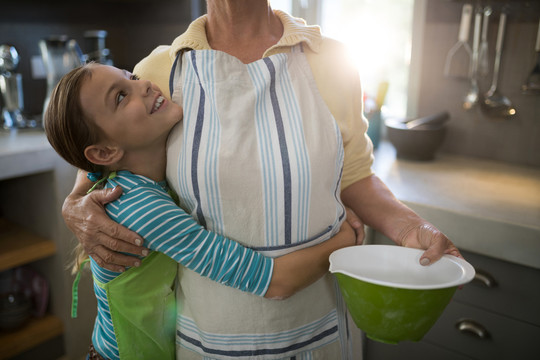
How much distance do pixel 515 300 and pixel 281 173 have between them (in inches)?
35.4

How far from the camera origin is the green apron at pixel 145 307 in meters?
0.88

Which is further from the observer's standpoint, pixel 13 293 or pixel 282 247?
pixel 13 293

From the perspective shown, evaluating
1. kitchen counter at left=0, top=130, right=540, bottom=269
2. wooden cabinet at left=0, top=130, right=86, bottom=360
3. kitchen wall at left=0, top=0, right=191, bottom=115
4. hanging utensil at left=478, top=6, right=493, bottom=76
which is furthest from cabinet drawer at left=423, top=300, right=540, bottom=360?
kitchen wall at left=0, top=0, right=191, bottom=115

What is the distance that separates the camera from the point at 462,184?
1.57 metres

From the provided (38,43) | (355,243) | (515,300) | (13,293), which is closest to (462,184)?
(515,300)

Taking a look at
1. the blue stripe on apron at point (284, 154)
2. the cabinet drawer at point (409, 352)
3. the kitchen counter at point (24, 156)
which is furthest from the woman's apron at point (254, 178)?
the kitchen counter at point (24, 156)

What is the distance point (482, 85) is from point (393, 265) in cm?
122

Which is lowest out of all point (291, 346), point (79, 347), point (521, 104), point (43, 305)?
point (79, 347)

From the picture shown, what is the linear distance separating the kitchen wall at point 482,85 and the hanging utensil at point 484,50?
18 mm

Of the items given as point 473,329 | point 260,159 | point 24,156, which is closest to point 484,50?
point 473,329

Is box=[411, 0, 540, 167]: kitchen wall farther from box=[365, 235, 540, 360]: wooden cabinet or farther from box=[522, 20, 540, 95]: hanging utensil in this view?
box=[365, 235, 540, 360]: wooden cabinet

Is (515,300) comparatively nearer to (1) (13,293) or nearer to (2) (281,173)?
(2) (281,173)

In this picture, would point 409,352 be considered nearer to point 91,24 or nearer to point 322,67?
point 322,67

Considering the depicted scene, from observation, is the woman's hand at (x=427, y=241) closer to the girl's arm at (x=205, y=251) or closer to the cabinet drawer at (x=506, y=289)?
the girl's arm at (x=205, y=251)
